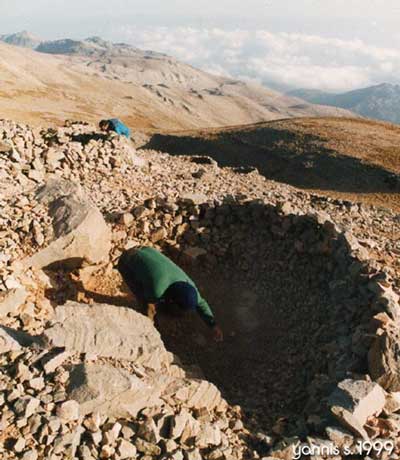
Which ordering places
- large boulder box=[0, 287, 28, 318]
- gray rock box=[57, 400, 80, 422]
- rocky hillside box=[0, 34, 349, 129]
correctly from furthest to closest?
rocky hillside box=[0, 34, 349, 129] → large boulder box=[0, 287, 28, 318] → gray rock box=[57, 400, 80, 422]

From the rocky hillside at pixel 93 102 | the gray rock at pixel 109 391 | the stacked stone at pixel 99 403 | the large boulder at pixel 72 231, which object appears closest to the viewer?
the stacked stone at pixel 99 403

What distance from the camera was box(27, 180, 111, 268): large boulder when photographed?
9977 millimetres

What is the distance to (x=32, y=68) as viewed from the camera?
5443 inches

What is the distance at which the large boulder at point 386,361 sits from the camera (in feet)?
23.0

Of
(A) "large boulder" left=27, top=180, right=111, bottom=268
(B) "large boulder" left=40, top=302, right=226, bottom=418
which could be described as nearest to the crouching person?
(B) "large boulder" left=40, top=302, right=226, bottom=418

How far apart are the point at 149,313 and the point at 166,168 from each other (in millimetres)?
11535

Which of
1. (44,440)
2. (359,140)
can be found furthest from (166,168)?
(359,140)

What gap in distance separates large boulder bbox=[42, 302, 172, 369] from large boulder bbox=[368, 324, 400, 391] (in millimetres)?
3436

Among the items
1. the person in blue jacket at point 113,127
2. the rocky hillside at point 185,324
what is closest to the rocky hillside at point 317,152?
the person in blue jacket at point 113,127

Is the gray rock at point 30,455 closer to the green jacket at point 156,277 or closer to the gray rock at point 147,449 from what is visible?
the gray rock at point 147,449

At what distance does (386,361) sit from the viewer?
710 cm

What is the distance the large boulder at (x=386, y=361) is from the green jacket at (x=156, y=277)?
10.5ft

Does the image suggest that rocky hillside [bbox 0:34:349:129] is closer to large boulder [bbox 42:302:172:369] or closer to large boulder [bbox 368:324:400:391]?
large boulder [bbox 42:302:172:369]

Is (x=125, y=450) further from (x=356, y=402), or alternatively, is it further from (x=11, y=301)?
(x=11, y=301)
